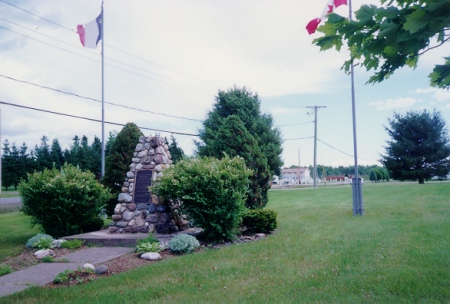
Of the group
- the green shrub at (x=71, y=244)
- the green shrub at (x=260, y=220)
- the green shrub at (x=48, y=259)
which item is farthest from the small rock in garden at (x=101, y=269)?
the green shrub at (x=260, y=220)

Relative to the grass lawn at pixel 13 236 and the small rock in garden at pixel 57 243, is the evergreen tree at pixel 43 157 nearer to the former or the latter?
→ the grass lawn at pixel 13 236

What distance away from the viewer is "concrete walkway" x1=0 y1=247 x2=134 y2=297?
6.45 meters

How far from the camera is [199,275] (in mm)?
6590

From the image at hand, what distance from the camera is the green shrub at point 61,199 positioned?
1084cm

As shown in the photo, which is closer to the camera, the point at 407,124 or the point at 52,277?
the point at 52,277

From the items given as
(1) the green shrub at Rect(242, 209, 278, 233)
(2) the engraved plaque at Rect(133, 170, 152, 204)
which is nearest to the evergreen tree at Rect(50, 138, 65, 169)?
(2) the engraved plaque at Rect(133, 170, 152, 204)

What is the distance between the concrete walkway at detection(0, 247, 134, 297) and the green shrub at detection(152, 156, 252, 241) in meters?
1.67

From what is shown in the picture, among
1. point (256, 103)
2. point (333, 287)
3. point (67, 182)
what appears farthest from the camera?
point (256, 103)

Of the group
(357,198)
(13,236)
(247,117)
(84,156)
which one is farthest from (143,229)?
(84,156)

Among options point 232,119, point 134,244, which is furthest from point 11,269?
point 232,119

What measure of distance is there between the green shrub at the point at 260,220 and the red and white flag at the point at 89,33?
508 inches

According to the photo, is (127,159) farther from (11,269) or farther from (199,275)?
(199,275)

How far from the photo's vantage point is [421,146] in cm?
4625

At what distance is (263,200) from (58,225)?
20.0 feet
